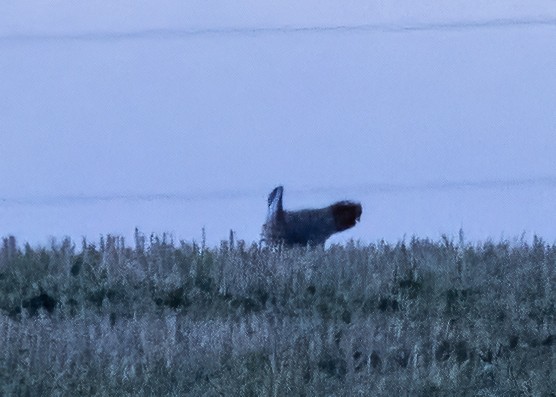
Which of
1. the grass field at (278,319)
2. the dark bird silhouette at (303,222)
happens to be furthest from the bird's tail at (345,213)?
the grass field at (278,319)

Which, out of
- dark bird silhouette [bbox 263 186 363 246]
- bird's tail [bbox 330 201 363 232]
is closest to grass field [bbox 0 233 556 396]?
dark bird silhouette [bbox 263 186 363 246]

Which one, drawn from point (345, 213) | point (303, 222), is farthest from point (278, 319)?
point (345, 213)

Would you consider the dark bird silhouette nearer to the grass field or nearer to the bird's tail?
the bird's tail

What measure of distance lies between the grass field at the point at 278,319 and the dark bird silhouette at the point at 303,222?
A: 3332 millimetres

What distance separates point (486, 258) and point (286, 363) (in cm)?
351

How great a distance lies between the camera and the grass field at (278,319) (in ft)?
19.3

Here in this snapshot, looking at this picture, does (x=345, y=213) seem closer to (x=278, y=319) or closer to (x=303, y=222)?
(x=303, y=222)

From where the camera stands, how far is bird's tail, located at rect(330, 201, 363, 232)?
1418 centimetres

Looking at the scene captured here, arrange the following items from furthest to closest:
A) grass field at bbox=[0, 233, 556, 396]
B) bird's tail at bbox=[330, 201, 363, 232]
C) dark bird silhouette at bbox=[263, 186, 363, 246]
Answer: bird's tail at bbox=[330, 201, 363, 232] < dark bird silhouette at bbox=[263, 186, 363, 246] < grass field at bbox=[0, 233, 556, 396]

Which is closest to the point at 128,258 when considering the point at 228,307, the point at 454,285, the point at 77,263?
the point at 77,263

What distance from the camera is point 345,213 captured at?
14469mm

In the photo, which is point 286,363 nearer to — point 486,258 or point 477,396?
point 477,396

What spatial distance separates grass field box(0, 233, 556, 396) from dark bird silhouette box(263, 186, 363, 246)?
3.33m

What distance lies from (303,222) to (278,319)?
6331 mm
